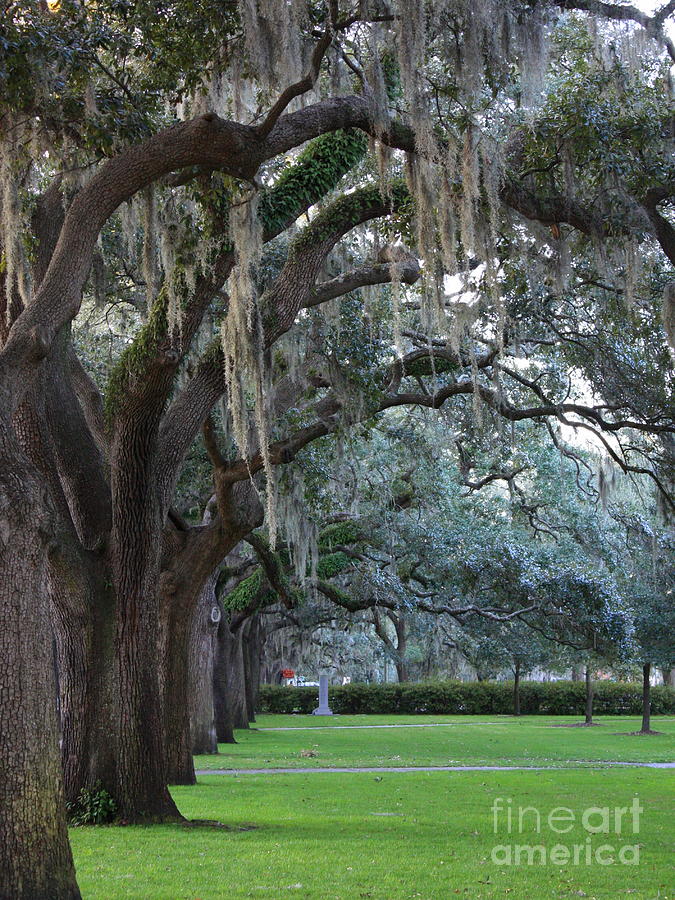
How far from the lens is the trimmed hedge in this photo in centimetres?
3556

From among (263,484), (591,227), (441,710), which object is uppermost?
(591,227)

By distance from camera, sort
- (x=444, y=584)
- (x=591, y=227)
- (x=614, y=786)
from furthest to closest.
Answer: (x=444, y=584)
(x=614, y=786)
(x=591, y=227)

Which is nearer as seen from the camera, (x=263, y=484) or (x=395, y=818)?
(x=395, y=818)

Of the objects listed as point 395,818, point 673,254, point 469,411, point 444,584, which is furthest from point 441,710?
point 673,254

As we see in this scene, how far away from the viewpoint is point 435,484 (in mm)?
18047

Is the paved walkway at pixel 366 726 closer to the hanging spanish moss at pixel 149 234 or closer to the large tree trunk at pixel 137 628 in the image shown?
the large tree trunk at pixel 137 628

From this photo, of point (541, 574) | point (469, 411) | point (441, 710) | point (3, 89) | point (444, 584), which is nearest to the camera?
point (3, 89)

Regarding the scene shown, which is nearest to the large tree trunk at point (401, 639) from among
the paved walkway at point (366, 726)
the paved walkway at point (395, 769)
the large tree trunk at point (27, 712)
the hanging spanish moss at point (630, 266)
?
the paved walkway at point (366, 726)

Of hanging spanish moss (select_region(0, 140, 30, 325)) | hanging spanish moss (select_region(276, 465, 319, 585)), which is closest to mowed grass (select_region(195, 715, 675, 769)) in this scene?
hanging spanish moss (select_region(276, 465, 319, 585))

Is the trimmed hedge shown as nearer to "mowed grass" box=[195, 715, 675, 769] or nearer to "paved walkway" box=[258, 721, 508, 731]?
"mowed grass" box=[195, 715, 675, 769]

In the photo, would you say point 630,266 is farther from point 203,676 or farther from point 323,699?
point 323,699

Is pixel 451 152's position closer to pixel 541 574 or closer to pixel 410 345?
pixel 410 345

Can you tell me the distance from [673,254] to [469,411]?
794 centimetres

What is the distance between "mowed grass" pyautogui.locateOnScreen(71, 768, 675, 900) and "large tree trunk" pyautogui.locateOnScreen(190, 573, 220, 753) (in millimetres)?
5064
